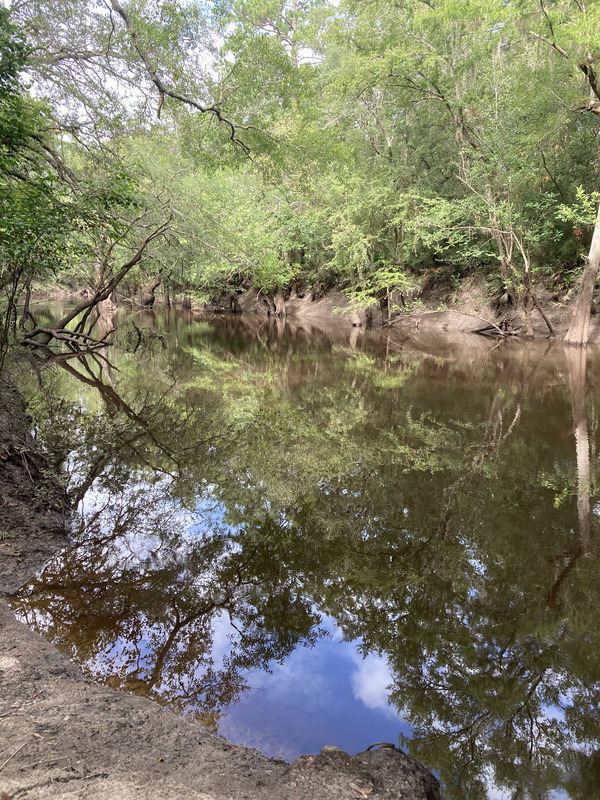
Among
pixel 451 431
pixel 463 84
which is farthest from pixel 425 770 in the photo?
pixel 463 84

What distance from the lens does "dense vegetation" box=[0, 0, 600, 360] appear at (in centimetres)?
888

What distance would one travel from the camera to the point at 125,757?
7.47 ft

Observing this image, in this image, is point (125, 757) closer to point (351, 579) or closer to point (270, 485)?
point (351, 579)

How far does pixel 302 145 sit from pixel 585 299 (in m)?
13.3

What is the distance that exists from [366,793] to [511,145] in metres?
22.9

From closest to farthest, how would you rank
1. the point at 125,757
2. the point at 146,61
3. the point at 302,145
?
the point at 125,757, the point at 146,61, the point at 302,145

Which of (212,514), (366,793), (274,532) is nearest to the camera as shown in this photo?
(366,793)

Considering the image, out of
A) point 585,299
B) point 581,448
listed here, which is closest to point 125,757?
point 581,448

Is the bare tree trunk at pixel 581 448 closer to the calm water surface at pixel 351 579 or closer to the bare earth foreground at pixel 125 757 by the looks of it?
the calm water surface at pixel 351 579

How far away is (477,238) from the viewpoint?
1018 inches

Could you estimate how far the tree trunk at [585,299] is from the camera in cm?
1797

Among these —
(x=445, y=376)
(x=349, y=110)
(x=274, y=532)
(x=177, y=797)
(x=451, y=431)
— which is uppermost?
(x=349, y=110)

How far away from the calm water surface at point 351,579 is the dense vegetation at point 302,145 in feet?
13.0

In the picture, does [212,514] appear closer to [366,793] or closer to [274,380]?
[366,793]
